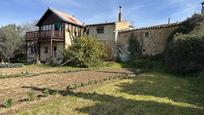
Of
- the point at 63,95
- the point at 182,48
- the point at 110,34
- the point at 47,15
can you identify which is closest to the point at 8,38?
the point at 47,15

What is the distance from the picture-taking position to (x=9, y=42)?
126 ft

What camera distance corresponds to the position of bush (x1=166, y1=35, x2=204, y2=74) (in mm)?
17922

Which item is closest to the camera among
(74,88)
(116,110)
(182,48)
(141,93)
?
(116,110)

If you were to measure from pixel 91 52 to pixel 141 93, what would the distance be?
16.1m

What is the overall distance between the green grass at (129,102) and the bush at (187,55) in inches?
226

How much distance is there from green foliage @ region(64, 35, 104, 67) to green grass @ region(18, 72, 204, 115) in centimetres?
1383

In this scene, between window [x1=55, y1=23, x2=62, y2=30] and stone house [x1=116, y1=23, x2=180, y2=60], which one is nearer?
stone house [x1=116, y1=23, x2=180, y2=60]

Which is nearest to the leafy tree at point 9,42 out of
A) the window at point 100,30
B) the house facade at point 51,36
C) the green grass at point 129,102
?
the house facade at point 51,36

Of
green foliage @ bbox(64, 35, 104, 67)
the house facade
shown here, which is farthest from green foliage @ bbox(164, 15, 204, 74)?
the house facade

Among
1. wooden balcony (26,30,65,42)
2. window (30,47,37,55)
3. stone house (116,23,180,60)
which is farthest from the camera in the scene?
window (30,47,37,55)

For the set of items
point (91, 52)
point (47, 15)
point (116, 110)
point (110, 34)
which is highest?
point (47, 15)

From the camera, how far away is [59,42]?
34.4 m

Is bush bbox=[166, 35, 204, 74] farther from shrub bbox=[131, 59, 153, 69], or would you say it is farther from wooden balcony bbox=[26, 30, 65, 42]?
wooden balcony bbox=[26, 30, 65, 42]

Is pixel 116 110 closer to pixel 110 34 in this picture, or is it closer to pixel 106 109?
pixel 106 109
